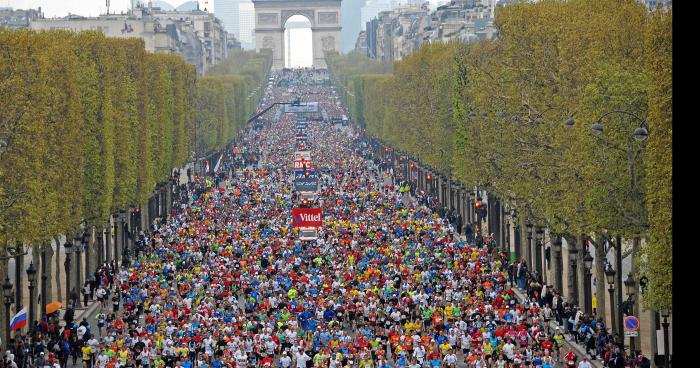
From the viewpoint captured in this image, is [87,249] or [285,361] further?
[87,249]

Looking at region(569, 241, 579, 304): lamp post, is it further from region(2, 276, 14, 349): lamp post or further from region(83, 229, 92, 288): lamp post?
region(83, 229, 92, 288): lamp post

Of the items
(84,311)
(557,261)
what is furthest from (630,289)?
(84,311)

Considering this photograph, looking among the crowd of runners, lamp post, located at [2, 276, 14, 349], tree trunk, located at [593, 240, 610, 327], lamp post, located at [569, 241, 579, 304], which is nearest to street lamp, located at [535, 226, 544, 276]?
the crowd of runners

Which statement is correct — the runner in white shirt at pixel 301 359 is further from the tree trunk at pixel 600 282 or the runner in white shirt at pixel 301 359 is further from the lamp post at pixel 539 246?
the lamp post at pixel 539 246

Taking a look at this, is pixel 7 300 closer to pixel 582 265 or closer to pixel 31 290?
pixel 31 290

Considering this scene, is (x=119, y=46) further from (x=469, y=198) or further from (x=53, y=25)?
(x=53, y=25)
